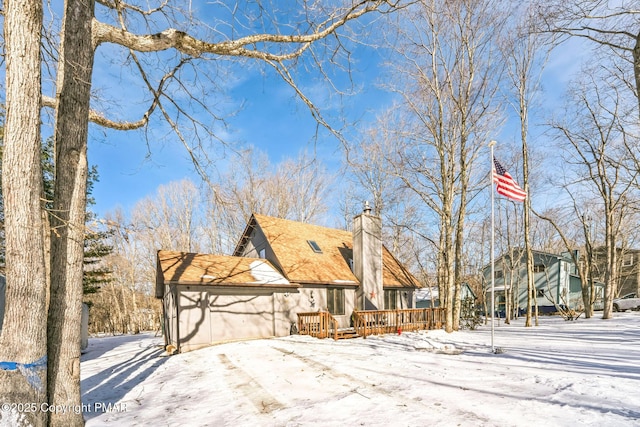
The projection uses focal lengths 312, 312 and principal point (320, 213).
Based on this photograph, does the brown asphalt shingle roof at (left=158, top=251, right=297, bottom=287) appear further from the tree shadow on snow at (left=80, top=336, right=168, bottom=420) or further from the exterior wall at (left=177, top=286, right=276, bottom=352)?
the tree shadow on snow at (left=80, top=336, right=168, bottom=420)

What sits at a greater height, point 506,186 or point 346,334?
point 506,186

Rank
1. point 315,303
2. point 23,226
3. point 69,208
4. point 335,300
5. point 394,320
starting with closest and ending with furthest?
1. point 23,226
2. point 69,208
3. point 394,320
4. point 315,303
5. point 335,300

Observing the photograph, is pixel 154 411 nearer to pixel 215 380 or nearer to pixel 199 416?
pixel 199 416

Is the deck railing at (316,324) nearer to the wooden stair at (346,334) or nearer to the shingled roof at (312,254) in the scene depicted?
the wooden stair at (346,334)

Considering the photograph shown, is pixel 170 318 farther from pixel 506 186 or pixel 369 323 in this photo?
pixel 506 186

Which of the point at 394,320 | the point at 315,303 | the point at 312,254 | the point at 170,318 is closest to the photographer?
the point at 170,318

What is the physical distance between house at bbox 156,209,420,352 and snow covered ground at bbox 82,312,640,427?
2641 millimetres

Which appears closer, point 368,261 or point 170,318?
point 170,318

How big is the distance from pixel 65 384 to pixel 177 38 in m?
5.06

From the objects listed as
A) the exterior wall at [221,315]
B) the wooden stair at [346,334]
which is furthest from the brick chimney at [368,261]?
the exterior wall at [221,315]

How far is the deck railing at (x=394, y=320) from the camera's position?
1355cm

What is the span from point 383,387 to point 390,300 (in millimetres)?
12620

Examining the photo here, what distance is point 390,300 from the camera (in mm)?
17734

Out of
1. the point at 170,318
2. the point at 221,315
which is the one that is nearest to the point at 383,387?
the point at 221,315
